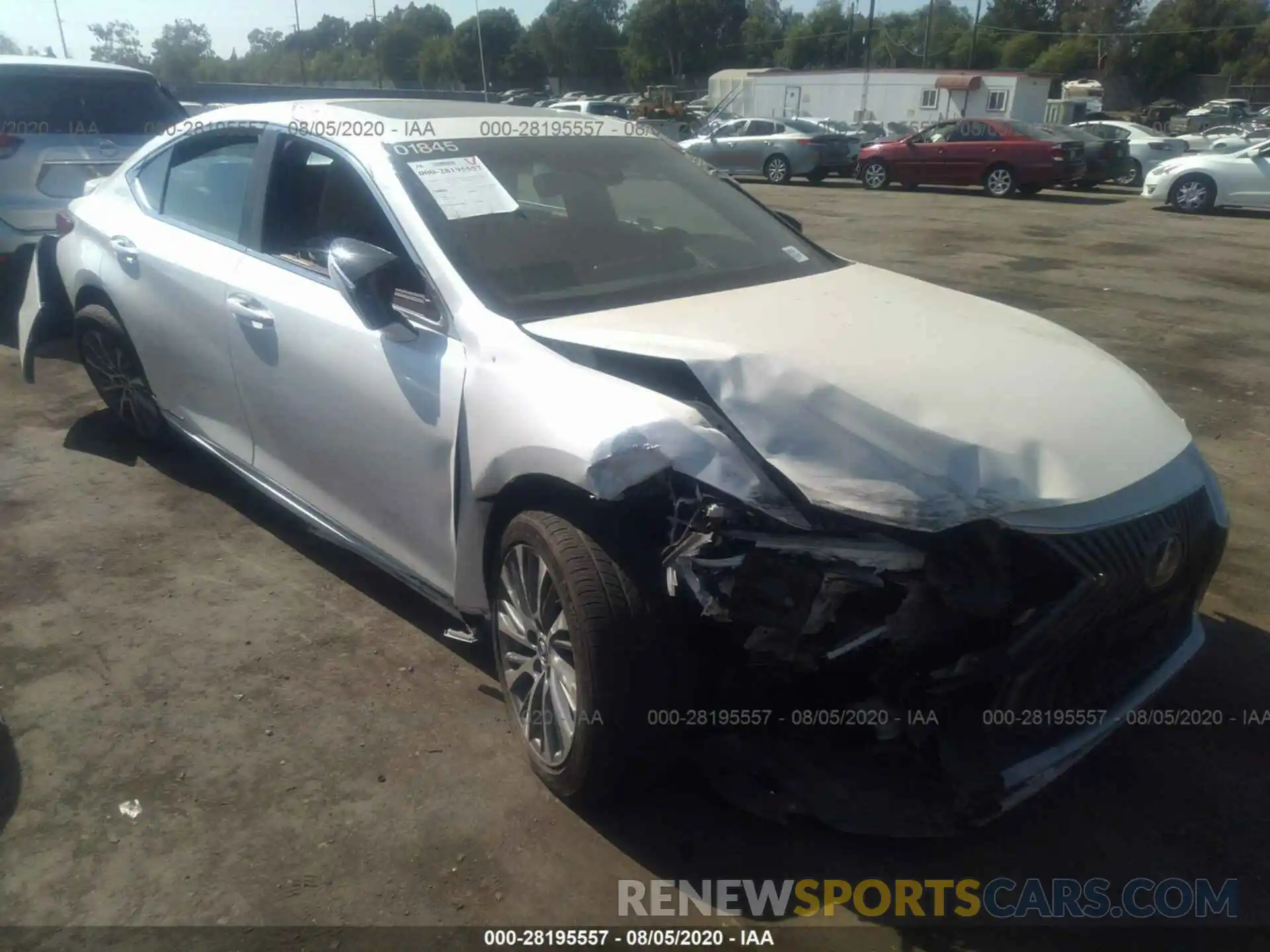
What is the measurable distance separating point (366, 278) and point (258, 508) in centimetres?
209

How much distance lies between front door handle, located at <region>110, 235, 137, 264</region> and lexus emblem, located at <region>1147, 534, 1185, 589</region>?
4051mm

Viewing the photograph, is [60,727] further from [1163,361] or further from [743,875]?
[1163,361]

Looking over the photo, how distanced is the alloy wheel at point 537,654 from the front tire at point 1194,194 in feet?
56.5

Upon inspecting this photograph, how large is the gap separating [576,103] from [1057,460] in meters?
32.2

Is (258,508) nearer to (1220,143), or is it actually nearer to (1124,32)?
(1220,143)

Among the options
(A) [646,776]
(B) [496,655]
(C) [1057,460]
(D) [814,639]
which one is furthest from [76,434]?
(C) [1057,460]

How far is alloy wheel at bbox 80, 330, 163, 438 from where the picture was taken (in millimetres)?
4680

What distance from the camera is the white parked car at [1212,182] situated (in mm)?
15727

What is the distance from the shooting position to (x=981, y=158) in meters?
19.2

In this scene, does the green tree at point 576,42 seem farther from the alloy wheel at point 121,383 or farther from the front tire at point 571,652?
the front tire at point 571,652

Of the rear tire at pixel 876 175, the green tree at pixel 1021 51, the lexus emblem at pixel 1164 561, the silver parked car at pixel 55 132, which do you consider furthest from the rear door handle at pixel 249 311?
the green tree at pixel 1021 51

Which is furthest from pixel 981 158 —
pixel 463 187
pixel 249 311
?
pixel 249 311

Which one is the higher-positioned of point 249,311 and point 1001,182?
point 249,311

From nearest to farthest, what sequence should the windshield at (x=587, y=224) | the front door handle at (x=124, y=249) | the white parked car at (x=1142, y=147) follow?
the windshield at (x=587, y=224) < the front door handle at (x=124, y=249) < the white parked car at (x=1142, y=147)
